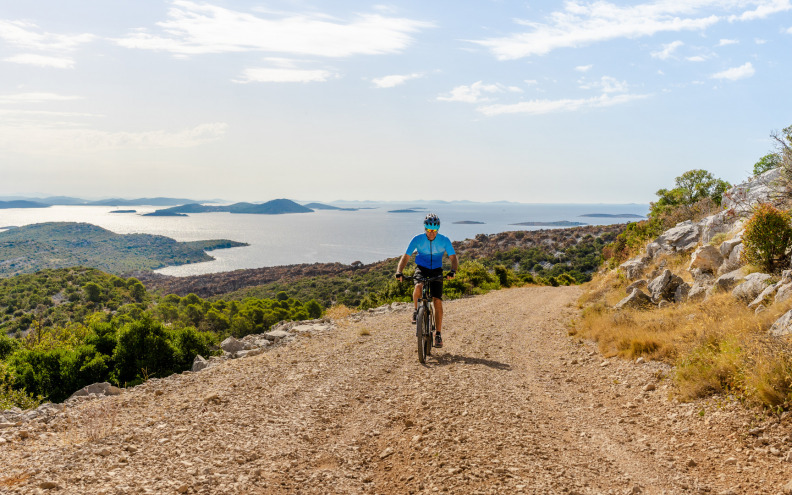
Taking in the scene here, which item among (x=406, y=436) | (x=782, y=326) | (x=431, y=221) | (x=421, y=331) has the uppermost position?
(x=431, y=221)

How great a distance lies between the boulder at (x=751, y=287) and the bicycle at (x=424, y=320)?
5.76 metres

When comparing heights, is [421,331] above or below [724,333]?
below

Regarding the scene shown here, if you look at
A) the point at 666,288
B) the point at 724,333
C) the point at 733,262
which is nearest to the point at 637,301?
the point at 666,288

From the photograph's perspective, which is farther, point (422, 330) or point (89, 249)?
point (89, 249)

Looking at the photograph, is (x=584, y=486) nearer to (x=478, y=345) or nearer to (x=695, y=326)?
(x=695, y=326)

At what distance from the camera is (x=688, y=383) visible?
5871 mm

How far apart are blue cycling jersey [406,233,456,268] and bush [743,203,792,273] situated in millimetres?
6742

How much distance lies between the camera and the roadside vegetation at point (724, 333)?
503cm

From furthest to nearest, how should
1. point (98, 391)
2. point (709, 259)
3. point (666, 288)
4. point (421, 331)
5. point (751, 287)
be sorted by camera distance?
point (709, 259), point (666, 288), point (751, 287), point (421, 331), point (98, 391)

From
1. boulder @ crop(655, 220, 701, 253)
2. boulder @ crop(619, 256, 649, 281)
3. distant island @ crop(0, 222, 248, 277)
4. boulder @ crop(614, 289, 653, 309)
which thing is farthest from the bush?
distant island @ crop(0, 222, 248, 277)

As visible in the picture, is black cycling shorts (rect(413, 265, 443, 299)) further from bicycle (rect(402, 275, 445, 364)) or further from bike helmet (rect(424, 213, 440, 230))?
bike helmet (rect(424, 213, 440, 230))

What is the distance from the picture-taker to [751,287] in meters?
8.48

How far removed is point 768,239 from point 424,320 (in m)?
7.53

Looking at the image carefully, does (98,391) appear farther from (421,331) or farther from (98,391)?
(421,331)
